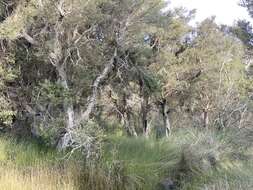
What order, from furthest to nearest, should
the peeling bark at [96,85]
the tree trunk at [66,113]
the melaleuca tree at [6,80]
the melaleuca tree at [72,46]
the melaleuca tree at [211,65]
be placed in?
1. the melaleuca tree at [211,65]
2. the peeling bark at [96,85]
3. the melaleuca tree at [6,80]
4. the melaleuca tree at [72,46]
5. the tree trunk at [66,113]

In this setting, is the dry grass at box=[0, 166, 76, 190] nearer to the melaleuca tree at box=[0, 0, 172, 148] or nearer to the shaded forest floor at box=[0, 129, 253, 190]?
the shaded forest floor at box=[0, 129, 253, 190]

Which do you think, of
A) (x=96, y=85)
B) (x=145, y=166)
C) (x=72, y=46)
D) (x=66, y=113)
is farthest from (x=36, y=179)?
(x=72, y=46)

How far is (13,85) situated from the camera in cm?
1105

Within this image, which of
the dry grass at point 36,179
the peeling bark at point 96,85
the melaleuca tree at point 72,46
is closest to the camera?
the dry grass at point 36,179

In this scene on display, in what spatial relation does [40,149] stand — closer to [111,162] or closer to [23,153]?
[23,153]

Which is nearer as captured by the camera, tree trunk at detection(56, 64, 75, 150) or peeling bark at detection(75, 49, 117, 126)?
tree trunk at detection(56, 64, 75, 150)

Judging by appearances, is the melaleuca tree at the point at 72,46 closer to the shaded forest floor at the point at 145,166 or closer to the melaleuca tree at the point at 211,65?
the shaded forest floor at the point at 145,166

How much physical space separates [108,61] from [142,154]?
230 cm

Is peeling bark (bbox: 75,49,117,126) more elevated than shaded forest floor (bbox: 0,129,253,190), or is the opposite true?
peeling bark (bbox: 75,49,117,126)

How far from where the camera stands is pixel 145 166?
8.39m

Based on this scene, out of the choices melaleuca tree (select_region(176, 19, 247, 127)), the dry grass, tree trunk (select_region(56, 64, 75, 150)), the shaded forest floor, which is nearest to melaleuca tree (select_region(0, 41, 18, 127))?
the shaded forest floor

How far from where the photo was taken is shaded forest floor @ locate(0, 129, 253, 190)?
23.6ft

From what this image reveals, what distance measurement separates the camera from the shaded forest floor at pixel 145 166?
718 cm

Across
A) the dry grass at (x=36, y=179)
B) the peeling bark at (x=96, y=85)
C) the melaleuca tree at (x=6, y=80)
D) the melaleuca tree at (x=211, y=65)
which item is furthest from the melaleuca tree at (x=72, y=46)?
the melaleuca tree at (x=211, y=65)
